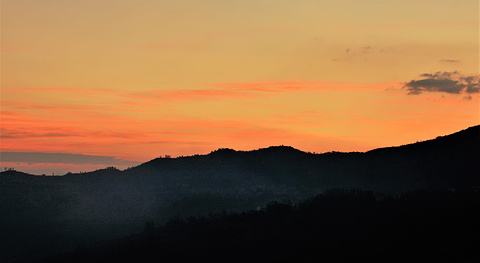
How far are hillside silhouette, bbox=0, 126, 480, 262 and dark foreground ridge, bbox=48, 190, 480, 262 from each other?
8591mm

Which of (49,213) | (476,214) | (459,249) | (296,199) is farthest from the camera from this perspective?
(49,213)

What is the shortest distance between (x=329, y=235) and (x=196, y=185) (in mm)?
40732

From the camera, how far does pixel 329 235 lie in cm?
4609

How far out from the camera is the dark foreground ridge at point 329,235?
134 ft

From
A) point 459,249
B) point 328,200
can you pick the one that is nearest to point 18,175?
point 328,200

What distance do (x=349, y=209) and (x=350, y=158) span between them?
32.6m

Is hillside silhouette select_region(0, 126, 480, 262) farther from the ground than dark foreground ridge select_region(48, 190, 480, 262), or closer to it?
farther from the ground

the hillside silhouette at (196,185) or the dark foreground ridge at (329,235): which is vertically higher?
the hillside silhouette at (196,185)

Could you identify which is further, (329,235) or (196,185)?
(196,185)

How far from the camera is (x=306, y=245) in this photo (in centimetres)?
4547

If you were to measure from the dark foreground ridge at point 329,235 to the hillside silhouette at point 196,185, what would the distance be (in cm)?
859

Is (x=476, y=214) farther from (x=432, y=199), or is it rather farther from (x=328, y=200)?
(x=328, y=200)

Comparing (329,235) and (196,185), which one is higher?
(196,185)

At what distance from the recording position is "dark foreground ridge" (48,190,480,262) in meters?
40.7
